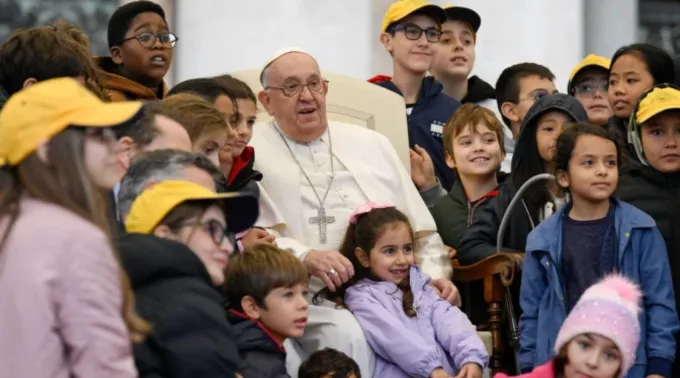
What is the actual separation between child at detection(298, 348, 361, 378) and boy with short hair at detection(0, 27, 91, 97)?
1.22 m

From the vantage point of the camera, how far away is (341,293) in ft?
20.9

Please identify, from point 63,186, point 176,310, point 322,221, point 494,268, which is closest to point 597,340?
point 494,268

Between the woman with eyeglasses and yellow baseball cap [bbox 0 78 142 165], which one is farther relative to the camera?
the woman with eyeglasses

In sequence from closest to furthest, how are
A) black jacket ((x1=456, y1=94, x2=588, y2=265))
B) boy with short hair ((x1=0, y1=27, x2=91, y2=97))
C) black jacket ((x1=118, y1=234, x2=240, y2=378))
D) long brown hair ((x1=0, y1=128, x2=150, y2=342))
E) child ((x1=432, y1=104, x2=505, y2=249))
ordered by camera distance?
long brown hair ((x1=0, y1=128, x2=150, y2=342)), black jacket ((x1=118, y1=234, x2=240, y2=378)), boy with short hair ((x1=0, y1=27, x2=91, y2=97)), black jacket ((x1=456, y1=94, x2=588, y2=265)), child ((x1=432, y1=104, x2=505, y2=249))

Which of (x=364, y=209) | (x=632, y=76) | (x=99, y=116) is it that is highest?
(x=99, y=116)

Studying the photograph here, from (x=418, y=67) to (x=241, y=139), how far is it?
1.81 metres

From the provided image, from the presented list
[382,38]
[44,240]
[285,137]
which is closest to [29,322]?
[44,240]

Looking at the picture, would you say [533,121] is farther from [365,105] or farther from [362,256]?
[362,256]

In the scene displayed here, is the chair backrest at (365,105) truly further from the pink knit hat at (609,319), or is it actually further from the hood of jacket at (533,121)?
the pink knit hat at (609,319)

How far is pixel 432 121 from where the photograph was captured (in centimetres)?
792

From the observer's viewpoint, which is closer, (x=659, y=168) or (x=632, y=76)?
(x=659, y=168)

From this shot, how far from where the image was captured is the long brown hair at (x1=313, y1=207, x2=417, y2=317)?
634 centimetres

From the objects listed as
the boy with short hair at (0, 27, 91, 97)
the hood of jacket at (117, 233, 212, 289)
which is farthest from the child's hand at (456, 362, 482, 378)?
the hood of jacket at (117, 233, 212, 289)

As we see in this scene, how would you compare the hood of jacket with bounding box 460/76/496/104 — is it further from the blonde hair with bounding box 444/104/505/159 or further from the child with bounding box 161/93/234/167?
the child with bounding box 161/93/234/167
